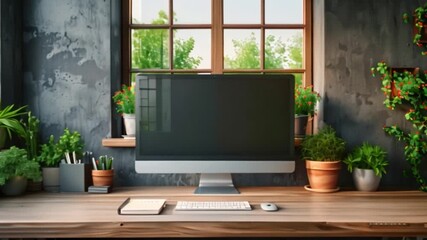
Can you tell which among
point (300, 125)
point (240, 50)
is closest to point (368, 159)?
point (300, 125)

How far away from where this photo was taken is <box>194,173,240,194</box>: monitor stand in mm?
2254

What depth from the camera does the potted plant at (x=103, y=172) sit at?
229 centimetres

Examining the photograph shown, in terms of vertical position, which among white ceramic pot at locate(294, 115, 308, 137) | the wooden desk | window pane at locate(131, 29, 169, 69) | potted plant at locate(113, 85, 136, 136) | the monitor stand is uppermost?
window pane at locate(131, 29, 169, 69)

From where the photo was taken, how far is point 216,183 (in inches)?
90.8

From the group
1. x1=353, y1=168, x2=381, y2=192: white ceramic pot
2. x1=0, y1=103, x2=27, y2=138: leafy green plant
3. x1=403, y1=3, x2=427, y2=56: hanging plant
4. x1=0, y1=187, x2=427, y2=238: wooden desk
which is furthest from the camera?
x1=403, y1=3, x2=427, y2=56: hanging plant

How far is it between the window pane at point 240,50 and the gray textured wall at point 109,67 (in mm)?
457

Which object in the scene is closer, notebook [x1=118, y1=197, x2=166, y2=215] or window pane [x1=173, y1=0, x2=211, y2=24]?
notebook [x1=118, y1=197, x2=166, y2=215]

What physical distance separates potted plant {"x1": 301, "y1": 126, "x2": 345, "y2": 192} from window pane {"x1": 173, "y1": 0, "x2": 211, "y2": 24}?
1.02 m

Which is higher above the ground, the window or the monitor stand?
the window

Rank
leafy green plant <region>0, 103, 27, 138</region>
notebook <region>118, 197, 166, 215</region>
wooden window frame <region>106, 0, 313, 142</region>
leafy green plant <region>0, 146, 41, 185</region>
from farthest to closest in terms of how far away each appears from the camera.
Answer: wooden window frame <region>106, 0, 313, 142</region>
leafy green plant <region>0, 103, 27, 138</region>
leafy green plant <region>0, 146, 41, 185</region>
notebook <region>118, 197, 166, 215</region>

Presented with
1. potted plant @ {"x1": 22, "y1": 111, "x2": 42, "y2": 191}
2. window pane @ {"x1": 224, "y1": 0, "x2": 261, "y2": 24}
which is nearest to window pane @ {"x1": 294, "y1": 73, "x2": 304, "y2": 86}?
window pane @ {"x1": 224, "y1": 0, "x2": 261, "y2": 24}

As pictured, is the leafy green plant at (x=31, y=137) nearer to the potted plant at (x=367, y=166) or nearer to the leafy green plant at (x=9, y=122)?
the leafy green plant at (x=9, y=122)

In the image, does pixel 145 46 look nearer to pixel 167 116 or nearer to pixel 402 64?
pixel 167 116

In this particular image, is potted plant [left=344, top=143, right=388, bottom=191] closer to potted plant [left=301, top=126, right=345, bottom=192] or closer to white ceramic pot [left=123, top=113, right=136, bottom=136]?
potted plant [left=301, top=126, right=345, bottom=192]
